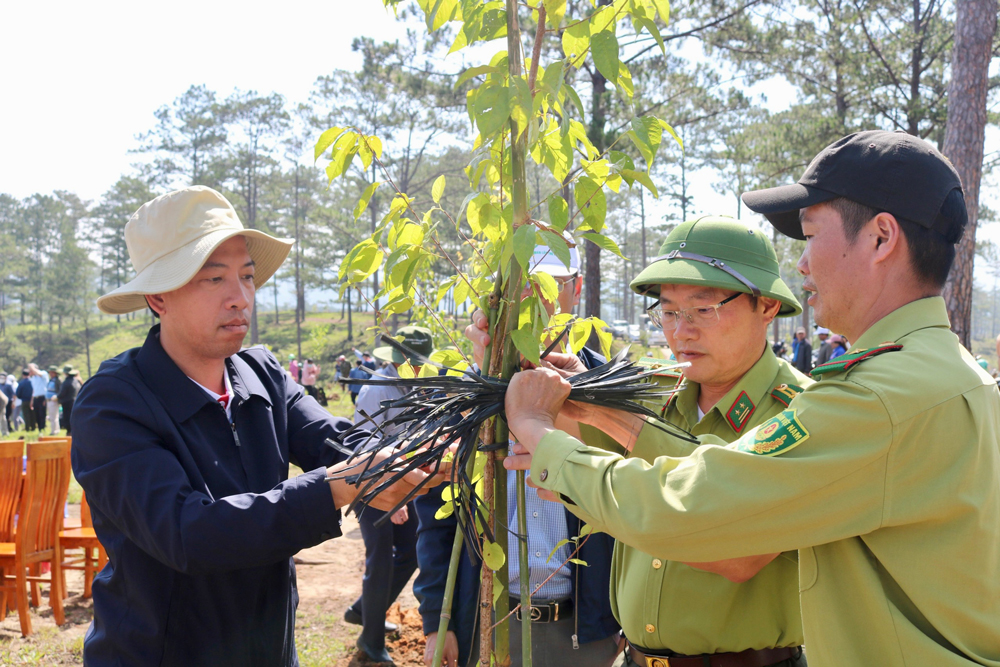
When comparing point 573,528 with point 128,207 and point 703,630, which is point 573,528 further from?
point 128,207

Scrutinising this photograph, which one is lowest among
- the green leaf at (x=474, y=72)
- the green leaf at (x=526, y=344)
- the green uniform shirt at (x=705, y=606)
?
the green uniform shirt at (x=705, y=606)

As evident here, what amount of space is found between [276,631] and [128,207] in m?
44.7

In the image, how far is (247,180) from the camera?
36188 mm

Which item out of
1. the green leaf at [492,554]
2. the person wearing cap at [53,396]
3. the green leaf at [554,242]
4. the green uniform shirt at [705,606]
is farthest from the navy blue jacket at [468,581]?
the person wearing cap at [53,396]

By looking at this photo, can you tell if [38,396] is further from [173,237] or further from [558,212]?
[558,212]

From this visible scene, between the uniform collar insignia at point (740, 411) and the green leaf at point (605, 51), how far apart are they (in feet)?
3.28

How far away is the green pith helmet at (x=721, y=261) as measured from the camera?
188cm

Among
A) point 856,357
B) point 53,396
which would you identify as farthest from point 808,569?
point 53,396

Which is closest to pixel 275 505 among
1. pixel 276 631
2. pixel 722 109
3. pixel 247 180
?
pixel 276 631

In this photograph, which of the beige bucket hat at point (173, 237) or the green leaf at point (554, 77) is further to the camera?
the beige bucket hat at point (173, 237)

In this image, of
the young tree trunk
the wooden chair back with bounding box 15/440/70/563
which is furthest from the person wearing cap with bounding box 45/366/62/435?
the young tree trunk

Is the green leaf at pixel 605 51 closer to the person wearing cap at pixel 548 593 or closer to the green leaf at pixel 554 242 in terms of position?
the green leaf at pixel 554 242

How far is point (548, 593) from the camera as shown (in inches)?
89.7

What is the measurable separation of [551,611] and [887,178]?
1672 millimetres
